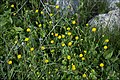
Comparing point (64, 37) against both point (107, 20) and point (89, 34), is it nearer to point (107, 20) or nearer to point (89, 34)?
point (89, 34)

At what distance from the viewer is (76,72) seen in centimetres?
314

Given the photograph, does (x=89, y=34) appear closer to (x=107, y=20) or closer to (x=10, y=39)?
(x=107, y=20)

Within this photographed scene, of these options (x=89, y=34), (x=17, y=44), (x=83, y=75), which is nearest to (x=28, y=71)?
(x=17, y=44)

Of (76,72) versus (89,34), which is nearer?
(76,72)

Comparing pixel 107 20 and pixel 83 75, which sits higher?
pixel 107 20

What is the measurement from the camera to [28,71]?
324 centimetres

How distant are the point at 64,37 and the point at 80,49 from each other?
0.90 ft

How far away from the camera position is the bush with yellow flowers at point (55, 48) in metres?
3.19

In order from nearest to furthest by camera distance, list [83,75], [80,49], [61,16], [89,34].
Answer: [83,75]
[80,49]
[89,34]
[61,16]

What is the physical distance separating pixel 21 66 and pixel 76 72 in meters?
0.54

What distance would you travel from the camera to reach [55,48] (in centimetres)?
341

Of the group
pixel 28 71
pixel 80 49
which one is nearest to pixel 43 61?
pixel 28 71

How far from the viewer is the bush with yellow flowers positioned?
3191 mm

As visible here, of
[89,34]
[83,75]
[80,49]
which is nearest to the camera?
[83,75]
